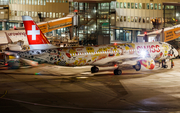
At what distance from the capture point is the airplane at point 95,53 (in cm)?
3019

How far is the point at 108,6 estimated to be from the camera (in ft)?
246

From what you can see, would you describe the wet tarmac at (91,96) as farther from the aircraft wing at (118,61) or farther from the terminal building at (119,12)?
the terminal building at (119,12)

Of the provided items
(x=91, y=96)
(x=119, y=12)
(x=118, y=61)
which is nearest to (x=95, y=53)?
(x=118, y=61)

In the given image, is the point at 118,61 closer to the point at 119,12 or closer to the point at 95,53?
the point at 95,53

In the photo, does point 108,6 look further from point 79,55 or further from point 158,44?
point 79,55

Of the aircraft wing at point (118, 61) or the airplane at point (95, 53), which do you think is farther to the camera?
the aircraft wing at point (118, 61)

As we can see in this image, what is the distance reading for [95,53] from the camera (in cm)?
3344

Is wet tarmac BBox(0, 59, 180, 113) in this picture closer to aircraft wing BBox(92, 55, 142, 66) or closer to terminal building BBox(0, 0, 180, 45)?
aircraft wing BBox(92, 55, 142, 66)

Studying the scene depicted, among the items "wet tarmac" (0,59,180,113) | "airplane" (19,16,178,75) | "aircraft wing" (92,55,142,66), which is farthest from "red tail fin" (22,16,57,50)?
"aircraft wing" (92,55,142,66)

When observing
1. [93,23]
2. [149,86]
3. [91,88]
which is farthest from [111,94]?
[93,23]

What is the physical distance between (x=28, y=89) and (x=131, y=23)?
7318 cm

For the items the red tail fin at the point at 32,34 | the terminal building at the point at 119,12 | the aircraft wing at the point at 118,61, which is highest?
the terminal building at the point at 119,12

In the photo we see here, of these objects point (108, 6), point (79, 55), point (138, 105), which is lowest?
point (138, 105)

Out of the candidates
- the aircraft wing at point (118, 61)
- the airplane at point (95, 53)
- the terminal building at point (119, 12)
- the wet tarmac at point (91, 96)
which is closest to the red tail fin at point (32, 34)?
the airplane at point (95, 53)
